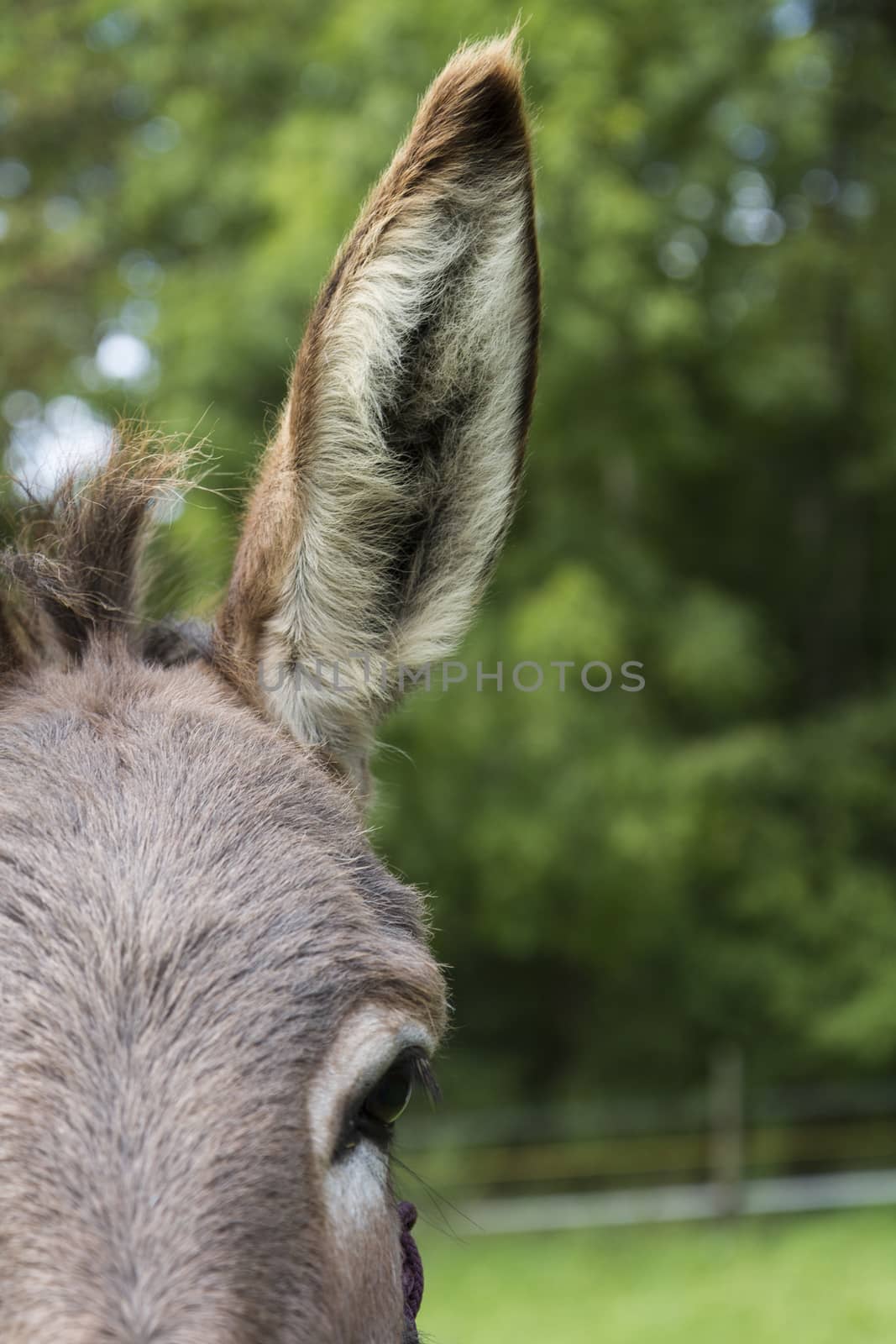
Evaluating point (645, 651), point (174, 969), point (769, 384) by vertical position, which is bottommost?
point (645, 651)

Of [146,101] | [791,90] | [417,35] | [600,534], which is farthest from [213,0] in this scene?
[600,534]

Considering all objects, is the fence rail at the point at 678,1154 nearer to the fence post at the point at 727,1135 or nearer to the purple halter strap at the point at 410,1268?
the fence post at the point at 727,1135

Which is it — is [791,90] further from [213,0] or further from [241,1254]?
[241,1254]

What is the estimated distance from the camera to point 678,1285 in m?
11.7

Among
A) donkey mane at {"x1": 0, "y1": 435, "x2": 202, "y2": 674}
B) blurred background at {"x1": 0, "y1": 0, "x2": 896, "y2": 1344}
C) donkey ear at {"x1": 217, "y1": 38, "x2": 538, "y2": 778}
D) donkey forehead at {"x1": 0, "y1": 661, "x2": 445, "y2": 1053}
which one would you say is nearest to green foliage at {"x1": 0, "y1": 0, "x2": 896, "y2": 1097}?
blurred background at {"x1": 0, "y1": 0, "x2": 896, "y2": 1344}

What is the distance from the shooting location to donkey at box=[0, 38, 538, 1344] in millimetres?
1679

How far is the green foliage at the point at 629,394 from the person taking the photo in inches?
418

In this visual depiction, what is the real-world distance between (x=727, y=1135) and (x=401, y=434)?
44.7 feet

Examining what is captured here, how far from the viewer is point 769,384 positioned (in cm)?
1305

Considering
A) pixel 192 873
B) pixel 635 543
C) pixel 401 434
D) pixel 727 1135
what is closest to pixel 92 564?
pixel 401 434

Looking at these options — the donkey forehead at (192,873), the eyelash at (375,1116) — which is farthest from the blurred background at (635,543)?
the eyelash at (375,1116)

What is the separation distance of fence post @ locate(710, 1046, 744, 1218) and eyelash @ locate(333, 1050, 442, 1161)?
13.0 meters

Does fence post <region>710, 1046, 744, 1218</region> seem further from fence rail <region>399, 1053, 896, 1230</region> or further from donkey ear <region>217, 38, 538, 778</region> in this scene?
donkey ear <region>217, 38, 538, 778</region>

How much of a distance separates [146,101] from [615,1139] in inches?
520
